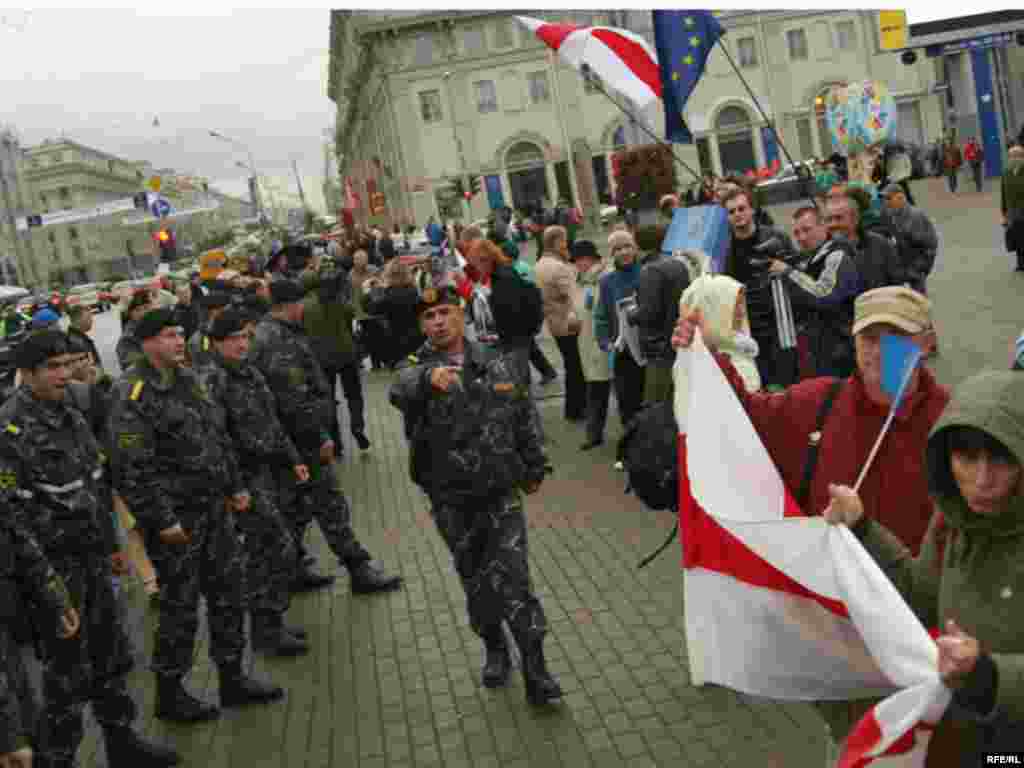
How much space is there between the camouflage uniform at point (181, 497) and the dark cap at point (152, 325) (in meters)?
0.15

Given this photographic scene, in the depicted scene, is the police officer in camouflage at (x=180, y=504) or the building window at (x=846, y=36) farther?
the building window at (x=846, y=36)

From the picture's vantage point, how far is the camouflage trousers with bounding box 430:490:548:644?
5.95 metres

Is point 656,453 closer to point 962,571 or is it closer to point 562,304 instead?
point 962,571

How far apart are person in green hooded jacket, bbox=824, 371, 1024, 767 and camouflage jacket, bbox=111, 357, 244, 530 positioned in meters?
4.06

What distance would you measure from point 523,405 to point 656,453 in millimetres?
1137

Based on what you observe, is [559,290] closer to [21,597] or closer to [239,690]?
[239,690]

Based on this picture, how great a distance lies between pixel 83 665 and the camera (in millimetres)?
5504

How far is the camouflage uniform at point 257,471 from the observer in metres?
7.15

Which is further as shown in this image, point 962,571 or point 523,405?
point 523,405

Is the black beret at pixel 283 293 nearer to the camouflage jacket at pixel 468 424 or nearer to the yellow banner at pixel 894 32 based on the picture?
the camouflage jacket at pixel 468 424

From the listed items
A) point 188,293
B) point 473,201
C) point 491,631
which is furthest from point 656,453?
point 473,201

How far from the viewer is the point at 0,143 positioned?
116750 millimetres

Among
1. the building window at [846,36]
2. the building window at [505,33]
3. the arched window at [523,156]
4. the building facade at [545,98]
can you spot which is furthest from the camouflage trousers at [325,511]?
the building window at [846,36]

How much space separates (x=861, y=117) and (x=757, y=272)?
2014 centimetres
